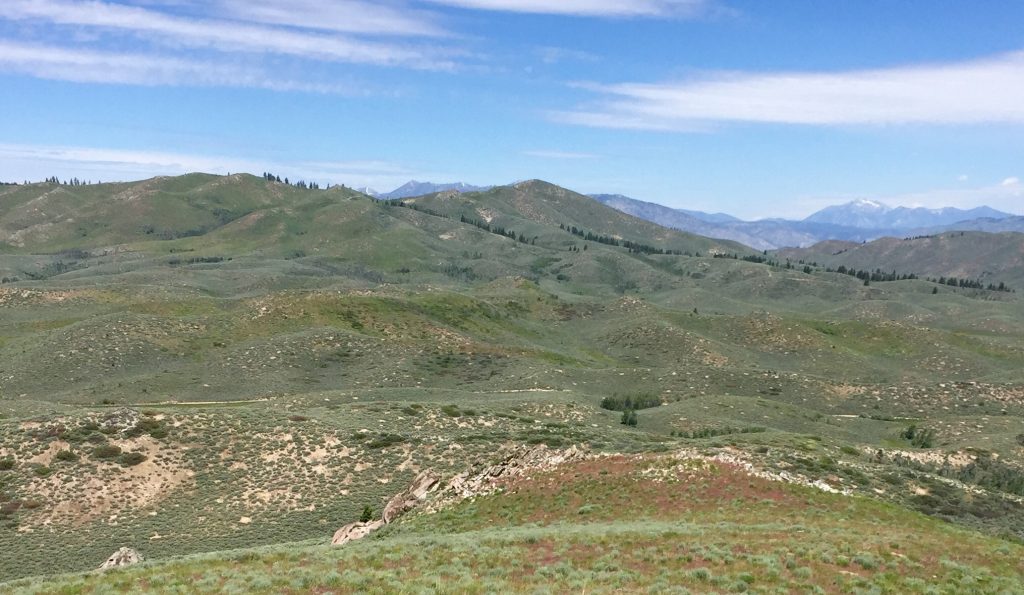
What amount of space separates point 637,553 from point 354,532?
1699cm

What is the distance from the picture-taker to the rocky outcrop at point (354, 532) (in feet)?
111

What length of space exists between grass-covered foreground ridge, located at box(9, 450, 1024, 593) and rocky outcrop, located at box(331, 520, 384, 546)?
1.40 metres

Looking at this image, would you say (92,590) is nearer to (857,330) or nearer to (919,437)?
(919,437)

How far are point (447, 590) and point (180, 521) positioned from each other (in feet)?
91.3

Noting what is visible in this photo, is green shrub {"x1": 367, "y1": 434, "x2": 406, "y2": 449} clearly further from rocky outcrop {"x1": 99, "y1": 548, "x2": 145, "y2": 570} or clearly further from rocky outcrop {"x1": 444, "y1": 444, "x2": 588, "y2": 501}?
rocky outcrop {"x1": 99, "y1": 548, "x2": 145, "y2": 570}

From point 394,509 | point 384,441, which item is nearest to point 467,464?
point 384,441

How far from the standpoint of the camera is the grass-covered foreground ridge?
22.3m

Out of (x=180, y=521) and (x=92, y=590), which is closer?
(x=92, y=590)

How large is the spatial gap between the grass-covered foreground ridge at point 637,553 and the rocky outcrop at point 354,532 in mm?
1399

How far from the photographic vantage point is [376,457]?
4997 centimetres

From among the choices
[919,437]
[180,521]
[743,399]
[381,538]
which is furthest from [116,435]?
[919,437]

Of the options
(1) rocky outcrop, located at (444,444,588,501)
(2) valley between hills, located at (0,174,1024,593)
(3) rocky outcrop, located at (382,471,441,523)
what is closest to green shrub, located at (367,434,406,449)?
(2) valley between hills, located at (0,174,1024,593)

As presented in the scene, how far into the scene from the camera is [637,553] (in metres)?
25.7

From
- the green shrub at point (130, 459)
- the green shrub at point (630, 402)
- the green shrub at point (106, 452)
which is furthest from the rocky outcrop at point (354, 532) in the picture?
the green shrub at point (630, 402)
